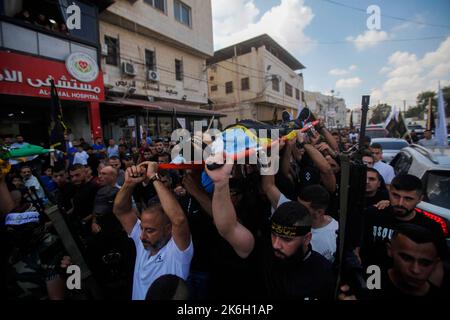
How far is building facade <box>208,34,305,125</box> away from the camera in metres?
22.0

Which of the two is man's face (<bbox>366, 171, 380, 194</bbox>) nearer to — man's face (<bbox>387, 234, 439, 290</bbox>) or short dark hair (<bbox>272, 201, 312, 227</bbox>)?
man's face (<bbox>387, 234, 439, 290</bbox>)

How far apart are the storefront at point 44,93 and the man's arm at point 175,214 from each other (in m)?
8.79

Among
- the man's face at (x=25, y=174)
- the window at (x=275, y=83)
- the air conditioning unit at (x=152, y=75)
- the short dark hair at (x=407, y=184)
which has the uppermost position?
the window at (x=275, y=83)

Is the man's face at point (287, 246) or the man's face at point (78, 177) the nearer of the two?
the man's face at point (287, 246)

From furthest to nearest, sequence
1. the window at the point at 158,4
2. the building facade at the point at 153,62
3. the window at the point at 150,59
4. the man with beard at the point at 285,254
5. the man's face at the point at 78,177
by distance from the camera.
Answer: the window at the point at 150,59 < the window at the point at 158,4 < the building facade at the point at 153,62 < the man's face at the point at 78,177 < the man with beard at the point at 285,254

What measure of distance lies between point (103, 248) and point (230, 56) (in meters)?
25.1

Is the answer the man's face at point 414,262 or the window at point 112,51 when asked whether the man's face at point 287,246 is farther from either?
the window at point 112,51

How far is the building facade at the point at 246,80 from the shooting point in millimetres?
21953

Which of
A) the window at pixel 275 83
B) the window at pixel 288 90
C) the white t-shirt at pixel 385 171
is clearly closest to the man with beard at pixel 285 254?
the white t-shirt at pixel 385 171

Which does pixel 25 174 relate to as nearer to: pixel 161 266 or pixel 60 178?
pixel 60 178

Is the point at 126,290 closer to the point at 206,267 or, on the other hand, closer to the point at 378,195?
the point at 206,267

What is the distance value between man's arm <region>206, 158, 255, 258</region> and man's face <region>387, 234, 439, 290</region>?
945 mm

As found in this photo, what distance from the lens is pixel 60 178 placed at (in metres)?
4.46
